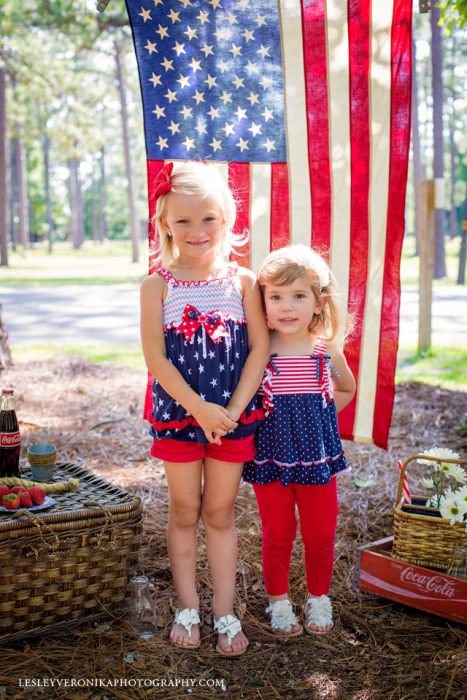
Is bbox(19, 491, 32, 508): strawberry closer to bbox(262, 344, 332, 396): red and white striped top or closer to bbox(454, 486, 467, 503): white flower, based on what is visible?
bbox(262, 344, 332, 396): red and white striped top

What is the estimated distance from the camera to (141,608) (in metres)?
2.79

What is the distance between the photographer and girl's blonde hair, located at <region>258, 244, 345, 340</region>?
274 centimetres

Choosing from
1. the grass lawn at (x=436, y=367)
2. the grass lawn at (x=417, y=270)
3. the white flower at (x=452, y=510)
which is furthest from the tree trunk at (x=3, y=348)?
the grass lawn at (x=417, y=270)

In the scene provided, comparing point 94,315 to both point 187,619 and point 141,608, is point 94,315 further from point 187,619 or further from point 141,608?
point 187,619

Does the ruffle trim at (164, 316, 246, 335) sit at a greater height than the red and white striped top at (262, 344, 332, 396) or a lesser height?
greater

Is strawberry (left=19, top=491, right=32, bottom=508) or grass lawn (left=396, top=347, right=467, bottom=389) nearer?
strawberry (left=19, top=491, right=32, bottom=508)

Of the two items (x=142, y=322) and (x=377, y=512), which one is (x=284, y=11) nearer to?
(x=142, y=322)

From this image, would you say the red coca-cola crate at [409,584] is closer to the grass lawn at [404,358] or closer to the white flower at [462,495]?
the white flower at [462,495]

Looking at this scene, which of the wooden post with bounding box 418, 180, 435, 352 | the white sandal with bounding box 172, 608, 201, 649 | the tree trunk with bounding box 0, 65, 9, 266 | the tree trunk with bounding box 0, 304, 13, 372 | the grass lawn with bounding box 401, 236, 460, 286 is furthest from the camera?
the tree trunk with bounding box 0, 65, 9, 266

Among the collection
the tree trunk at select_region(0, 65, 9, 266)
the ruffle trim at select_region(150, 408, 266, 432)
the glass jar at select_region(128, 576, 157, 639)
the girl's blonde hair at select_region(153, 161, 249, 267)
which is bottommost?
the glass jar at select_region(128, 576, 157, 639)

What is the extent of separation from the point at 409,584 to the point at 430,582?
100 millimetres

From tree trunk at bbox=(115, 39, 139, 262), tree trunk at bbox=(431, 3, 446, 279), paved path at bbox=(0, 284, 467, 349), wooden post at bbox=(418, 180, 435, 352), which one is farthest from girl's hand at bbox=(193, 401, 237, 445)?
tree trunk at bbox=(115, 39, 139, 262)

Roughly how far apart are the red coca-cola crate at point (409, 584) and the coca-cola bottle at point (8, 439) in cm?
152

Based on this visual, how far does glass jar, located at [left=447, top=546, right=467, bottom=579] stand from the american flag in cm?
93
